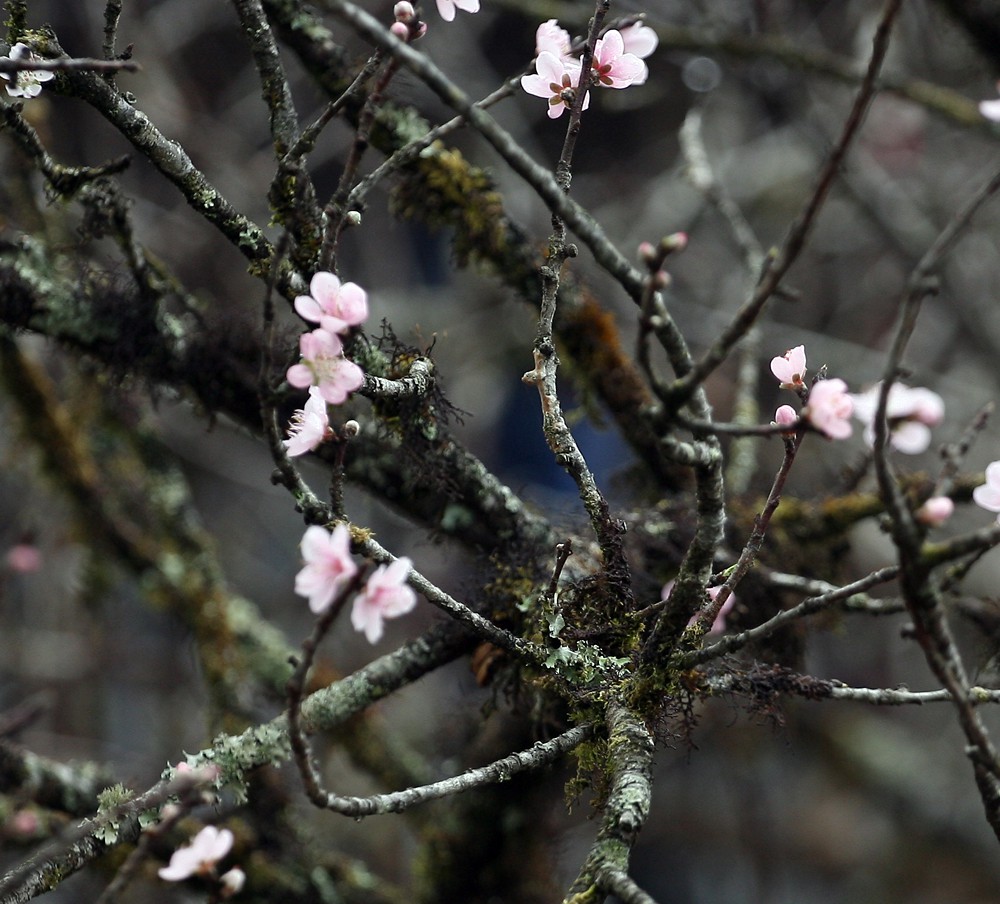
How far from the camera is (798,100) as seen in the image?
3.54 m

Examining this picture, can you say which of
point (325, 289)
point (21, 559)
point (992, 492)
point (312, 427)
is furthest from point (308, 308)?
point (21, 559)

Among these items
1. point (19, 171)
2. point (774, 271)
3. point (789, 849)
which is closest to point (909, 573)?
point (774, 271)

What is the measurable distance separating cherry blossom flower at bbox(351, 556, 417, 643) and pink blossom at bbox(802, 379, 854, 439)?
445 mm

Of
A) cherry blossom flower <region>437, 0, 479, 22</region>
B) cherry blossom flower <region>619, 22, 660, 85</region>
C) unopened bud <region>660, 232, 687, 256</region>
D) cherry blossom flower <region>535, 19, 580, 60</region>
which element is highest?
cherry blossom flower <region>619, 22, 660, 85</region>

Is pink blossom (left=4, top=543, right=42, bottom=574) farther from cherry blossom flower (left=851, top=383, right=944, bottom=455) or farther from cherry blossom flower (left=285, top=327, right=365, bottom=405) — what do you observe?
cherry blossom flower (left=851, top=383, right=944, bottom=455)

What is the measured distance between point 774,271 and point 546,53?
61 cm

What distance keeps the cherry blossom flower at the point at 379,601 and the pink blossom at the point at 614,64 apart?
78 centimetres

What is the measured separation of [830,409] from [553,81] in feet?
2.08

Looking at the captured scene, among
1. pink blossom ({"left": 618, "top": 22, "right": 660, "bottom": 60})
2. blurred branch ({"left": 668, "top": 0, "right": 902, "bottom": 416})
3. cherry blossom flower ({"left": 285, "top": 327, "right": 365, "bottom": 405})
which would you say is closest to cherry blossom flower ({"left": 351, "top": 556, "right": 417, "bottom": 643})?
cherry blossom flower ({"left": 285, "top": 327, "right": 365, "bottom": 405})

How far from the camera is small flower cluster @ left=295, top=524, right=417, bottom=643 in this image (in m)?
0.96

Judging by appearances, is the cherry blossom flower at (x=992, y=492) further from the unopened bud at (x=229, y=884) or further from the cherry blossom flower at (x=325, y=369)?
the unopened bud at (x=229, y=884)

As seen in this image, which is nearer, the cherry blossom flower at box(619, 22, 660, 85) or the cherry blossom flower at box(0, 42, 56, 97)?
the cherry blossom flower at box(0, 42, 56, 97)

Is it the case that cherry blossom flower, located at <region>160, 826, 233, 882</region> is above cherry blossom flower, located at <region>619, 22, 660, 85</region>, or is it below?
below

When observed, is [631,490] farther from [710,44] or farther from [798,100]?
[798,100]
